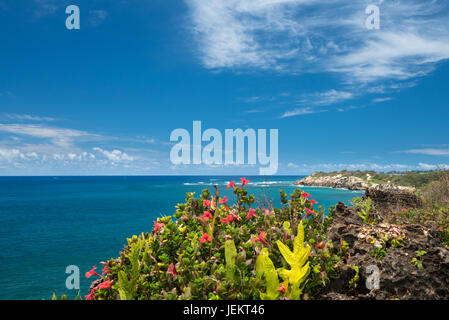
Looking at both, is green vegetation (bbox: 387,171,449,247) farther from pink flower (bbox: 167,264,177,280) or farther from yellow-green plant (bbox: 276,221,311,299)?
pink flower (bbox: 167,264,177,280)

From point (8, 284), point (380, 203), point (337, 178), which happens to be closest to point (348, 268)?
point (380, 203)

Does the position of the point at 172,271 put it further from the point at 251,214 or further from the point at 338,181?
the point at 338,181

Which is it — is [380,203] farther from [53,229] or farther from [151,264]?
[53,229]

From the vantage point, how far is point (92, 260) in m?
18.5

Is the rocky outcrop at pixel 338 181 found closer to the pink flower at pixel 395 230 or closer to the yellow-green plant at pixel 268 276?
the pink flower at pixel 395 230

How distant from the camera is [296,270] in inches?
87.9

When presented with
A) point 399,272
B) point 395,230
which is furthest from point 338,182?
point 399,272

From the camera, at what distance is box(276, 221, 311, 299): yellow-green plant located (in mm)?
2182

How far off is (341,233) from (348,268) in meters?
0.83

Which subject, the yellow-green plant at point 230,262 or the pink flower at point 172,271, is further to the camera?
the pink flower at point 172,271

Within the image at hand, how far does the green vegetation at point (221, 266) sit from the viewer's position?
7.06 ft

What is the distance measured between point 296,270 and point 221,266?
615 mm

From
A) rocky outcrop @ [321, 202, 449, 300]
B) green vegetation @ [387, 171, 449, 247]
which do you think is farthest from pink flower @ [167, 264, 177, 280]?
green vegetation @ [387, 171, 449, 247]

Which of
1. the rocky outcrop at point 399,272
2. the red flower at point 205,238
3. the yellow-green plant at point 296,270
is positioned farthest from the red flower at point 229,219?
the rocky outcrop at point 399,272
